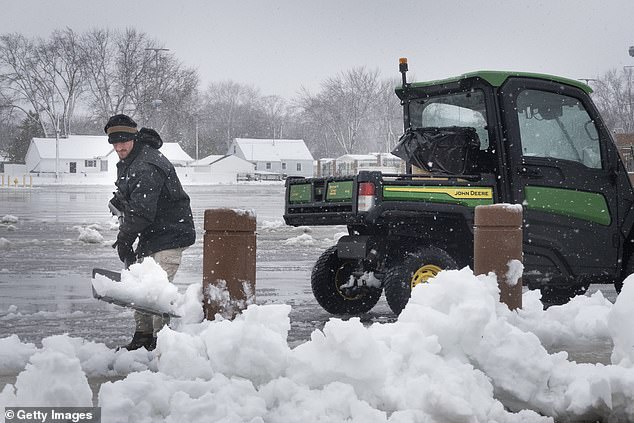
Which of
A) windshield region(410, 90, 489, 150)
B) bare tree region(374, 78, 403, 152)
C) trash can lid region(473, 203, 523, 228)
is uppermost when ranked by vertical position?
bare tree region(374, 78, 403, 152)

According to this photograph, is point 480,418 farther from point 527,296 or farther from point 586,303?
point 586,303

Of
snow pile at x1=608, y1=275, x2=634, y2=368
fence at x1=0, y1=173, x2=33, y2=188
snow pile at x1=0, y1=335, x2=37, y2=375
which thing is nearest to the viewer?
snow pile at x1=608, y1=275, x2=634, y2=368

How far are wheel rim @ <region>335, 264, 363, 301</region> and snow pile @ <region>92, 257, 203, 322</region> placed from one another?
12.6 feet

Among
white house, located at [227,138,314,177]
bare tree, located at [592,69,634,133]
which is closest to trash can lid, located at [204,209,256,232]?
bare tree, located at [592,69,634,133]

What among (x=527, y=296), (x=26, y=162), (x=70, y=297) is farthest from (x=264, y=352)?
(x=26, y=162)

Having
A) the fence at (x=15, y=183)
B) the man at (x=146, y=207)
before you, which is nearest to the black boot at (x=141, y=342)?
the man at (x=146, y=207)

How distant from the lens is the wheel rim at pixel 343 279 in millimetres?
9664

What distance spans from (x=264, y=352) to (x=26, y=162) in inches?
3665

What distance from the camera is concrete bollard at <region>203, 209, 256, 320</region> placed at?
5.71m

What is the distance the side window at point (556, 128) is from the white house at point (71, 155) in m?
85.1

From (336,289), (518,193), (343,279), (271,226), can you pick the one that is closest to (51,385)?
(336,289)

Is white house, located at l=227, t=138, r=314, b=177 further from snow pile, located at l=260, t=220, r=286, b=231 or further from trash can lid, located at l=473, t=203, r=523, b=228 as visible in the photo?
trash can lid, located at l=473, t=203, r=523, b=228

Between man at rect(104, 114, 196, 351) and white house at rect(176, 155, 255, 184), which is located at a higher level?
man at rect(104, 114, 196, 351)

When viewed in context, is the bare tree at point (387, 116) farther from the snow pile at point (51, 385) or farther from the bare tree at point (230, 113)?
the snow pile at point (51, 385)
